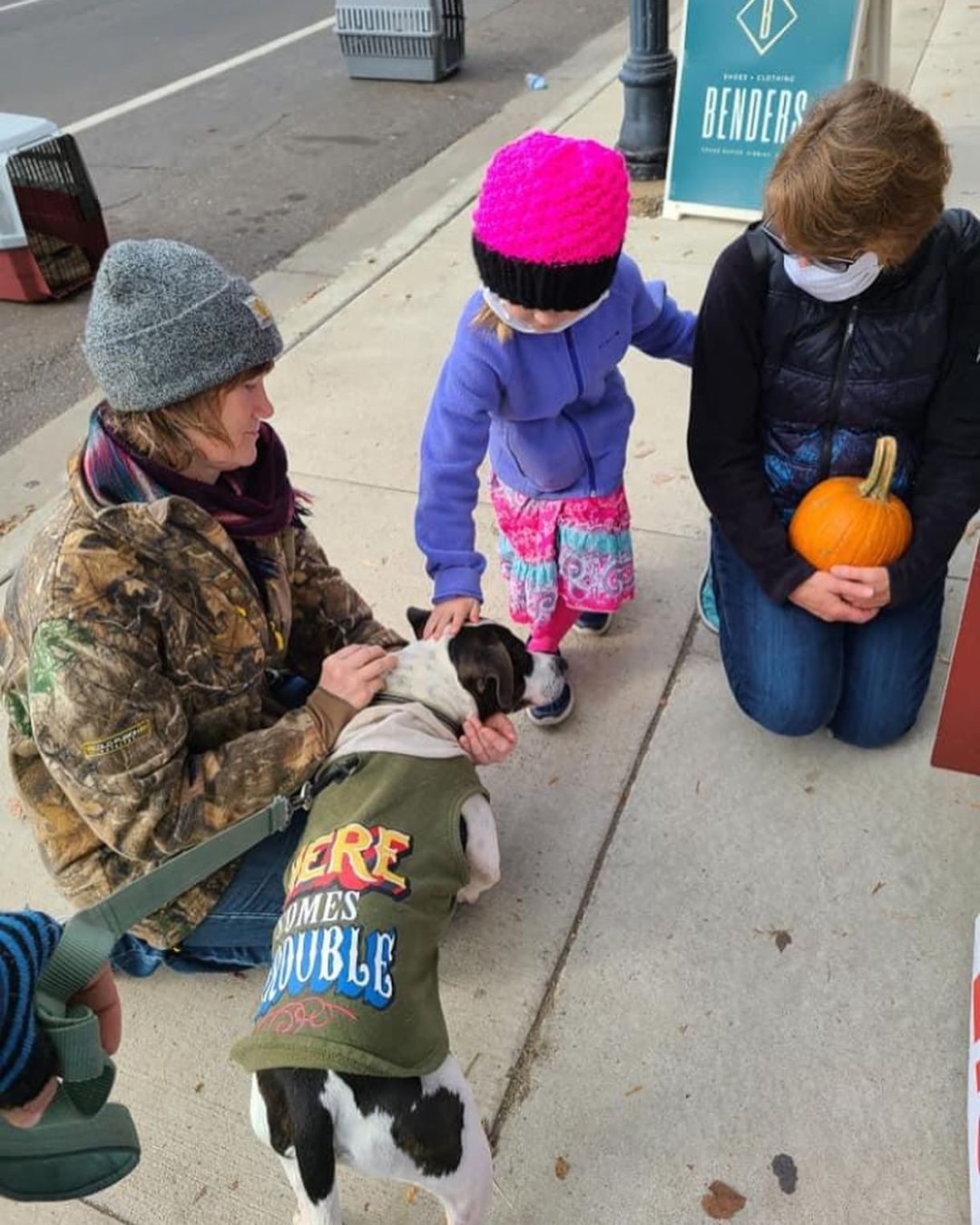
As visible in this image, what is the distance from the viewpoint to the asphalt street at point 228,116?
6262 millimetres

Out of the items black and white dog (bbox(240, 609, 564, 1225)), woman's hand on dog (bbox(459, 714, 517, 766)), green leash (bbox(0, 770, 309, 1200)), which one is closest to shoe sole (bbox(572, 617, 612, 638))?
woman's hand on dog (bbox(459, 714, 517, 766))

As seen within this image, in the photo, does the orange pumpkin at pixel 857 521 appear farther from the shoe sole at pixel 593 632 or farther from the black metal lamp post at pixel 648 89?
the black metal lamp post at pixel 648 89

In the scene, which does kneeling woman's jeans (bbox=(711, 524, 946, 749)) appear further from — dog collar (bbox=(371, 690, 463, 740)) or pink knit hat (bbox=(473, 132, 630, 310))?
pink knit hat (bbox=(473, 132, 630, 310))

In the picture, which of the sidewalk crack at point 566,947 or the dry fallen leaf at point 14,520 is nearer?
the sidewalk crack at point 566,947

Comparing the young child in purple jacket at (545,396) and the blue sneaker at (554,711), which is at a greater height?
the young child in purple jacket at (545,396)

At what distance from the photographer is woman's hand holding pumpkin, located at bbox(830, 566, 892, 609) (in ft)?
8.61

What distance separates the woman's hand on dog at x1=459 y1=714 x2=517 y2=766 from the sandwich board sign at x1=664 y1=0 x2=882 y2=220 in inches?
163

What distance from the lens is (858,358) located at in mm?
2504

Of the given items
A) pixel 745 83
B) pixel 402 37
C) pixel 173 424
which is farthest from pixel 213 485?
pixel 402 37

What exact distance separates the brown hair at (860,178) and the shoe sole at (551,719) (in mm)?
1438

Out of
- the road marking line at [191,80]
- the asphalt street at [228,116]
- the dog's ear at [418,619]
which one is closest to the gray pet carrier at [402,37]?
the asphalt street at [228,116]

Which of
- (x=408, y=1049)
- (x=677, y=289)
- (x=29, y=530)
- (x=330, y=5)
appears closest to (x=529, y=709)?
(x=408, y=1049)

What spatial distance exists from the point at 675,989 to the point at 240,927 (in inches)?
40.3

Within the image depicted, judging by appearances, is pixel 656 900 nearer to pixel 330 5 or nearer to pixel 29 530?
pixel 29 530
